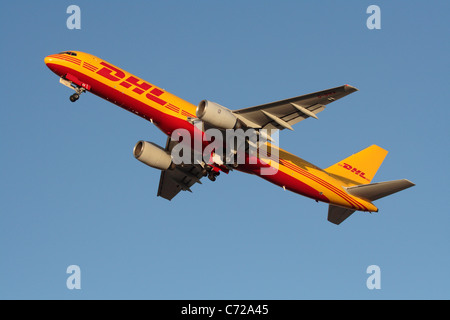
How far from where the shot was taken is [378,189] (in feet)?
163

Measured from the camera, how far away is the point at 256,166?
4841 centimetres

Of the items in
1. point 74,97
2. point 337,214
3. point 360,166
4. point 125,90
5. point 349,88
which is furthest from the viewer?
point 360,166

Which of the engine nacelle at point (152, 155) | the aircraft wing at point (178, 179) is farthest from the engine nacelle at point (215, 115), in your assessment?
the aircraft wing at point (178, 179)

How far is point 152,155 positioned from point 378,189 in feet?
57.1

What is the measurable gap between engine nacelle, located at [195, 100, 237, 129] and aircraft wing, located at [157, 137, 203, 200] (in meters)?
8.61

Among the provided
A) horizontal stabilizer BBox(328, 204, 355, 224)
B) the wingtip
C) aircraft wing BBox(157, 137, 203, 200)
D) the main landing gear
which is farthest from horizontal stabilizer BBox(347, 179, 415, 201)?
aircraft wing BBox(157, 137, 203, 200)

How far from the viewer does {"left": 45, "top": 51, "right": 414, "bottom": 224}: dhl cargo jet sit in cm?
4412

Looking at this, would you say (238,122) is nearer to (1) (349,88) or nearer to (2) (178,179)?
(1) (349,88)

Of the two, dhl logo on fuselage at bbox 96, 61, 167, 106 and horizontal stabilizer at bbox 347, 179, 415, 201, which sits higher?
dhl logo on fuselage at bbox 96, 61, 167, 106

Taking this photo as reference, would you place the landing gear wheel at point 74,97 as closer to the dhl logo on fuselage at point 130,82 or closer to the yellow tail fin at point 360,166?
the dhl logo on fuselage at point 130,82

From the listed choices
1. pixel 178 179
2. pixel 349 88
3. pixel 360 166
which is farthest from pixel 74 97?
pixel 360 166

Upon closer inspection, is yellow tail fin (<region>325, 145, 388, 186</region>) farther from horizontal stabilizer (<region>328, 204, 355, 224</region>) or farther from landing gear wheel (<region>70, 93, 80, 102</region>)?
landing gear wheel (<region>70, 93, 80, 102</region>)

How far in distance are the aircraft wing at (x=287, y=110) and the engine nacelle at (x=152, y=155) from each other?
8.24m

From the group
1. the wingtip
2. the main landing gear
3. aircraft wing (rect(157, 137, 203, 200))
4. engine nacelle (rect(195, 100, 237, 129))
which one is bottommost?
the main landing gear
